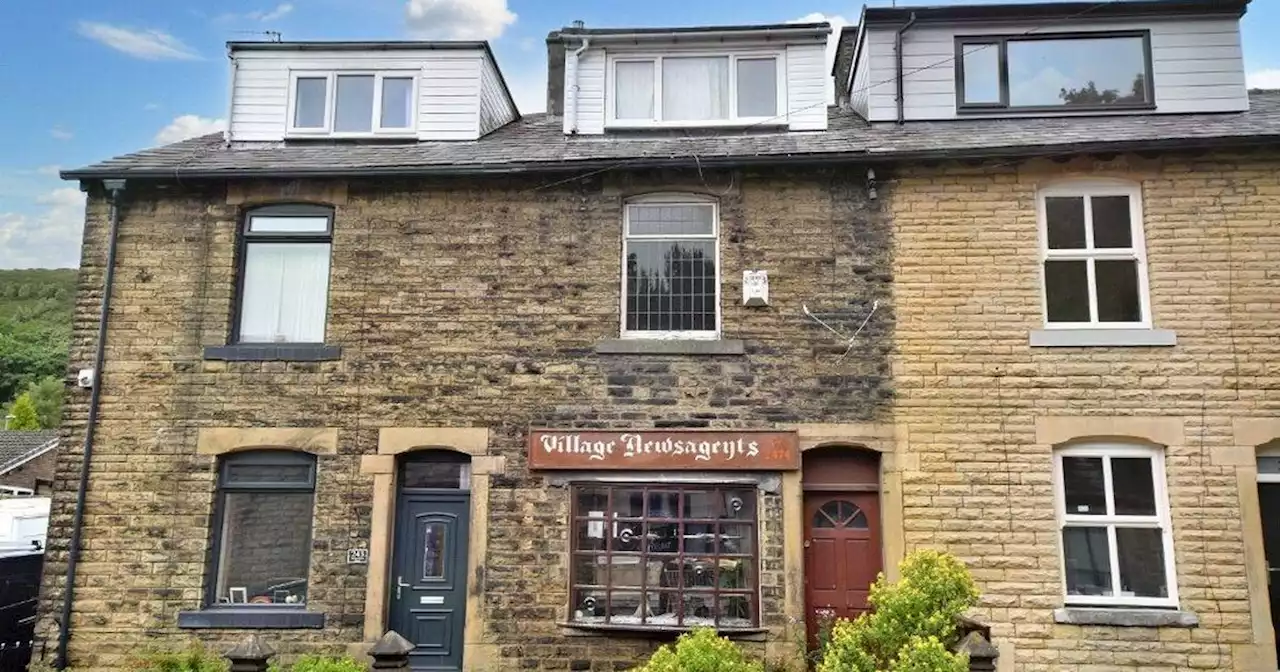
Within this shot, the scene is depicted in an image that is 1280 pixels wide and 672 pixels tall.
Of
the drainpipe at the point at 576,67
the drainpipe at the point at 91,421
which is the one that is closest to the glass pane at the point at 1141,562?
the drainpipe at the point at 576,67

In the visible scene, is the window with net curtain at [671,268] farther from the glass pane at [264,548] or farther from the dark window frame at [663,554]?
the glass pane at [264,548]

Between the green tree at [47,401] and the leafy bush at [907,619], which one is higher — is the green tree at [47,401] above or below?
above

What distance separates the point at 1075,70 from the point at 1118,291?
130 inches

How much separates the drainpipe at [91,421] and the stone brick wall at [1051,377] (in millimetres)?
9609

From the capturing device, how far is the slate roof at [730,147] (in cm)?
980

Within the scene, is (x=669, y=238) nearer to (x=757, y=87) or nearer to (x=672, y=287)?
(x=672, y=287)

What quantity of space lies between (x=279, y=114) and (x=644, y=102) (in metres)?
5.13

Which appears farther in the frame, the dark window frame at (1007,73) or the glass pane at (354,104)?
the glass pane at (354,104)

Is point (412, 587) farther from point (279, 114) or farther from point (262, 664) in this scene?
point (279, 114)

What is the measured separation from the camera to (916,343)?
32.1ft

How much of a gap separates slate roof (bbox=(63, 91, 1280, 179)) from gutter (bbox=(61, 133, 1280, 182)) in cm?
1

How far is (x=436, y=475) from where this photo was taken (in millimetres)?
10211

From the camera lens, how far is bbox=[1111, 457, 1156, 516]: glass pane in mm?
9352

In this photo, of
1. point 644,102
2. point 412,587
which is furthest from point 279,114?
point 412,587
